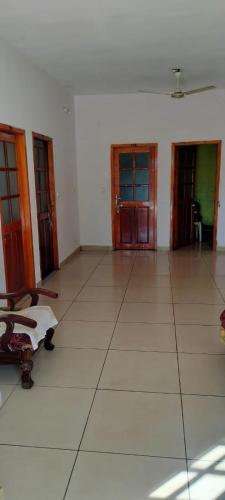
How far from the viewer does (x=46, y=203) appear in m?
5.29

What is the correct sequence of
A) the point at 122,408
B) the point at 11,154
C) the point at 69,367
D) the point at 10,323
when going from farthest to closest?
the point at 11,154 < the point at 69,367 < the point at 10,323 < the point at 122,408

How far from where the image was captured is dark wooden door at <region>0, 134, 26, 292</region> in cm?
388

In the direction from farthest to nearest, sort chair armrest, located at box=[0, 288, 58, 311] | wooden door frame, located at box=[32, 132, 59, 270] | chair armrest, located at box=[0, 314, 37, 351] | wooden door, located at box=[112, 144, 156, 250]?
wooden door, located at box=[112, 144, 156, 250] → wooden door frame, located at box=[32, 132, 59, 270] → chair armrest, located at box=[0, 288, 58, 311] → chair armrest, located at box=[0, 314, 37, 351]

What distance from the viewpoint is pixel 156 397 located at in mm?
2355

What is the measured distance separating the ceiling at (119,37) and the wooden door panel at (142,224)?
2266mm

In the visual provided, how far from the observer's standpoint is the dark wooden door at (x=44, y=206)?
4.92 metres

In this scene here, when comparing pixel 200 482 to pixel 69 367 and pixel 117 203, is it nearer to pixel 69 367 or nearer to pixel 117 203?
pixel 69 367

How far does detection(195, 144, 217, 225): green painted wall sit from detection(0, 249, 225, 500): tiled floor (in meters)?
4.00

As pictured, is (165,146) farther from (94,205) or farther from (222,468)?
(222,468)

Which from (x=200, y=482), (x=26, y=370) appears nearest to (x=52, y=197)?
(x=26, y=370)

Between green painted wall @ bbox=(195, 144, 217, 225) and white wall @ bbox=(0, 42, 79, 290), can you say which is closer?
white wall @ bbox=(0, 42, 79, 290)

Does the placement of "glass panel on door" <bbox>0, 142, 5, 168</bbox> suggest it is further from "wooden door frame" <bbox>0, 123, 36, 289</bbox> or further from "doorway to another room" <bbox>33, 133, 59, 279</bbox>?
"doorway to another room" <bbox>33, 133, 59, 279</bbox>

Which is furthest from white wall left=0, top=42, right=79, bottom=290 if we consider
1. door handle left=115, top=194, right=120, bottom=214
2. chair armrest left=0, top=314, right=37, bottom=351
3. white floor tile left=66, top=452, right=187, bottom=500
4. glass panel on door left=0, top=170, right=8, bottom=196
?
white floor tile left=66, top=452, right=187, bottom=500

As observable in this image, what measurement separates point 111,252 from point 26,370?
177 inches
